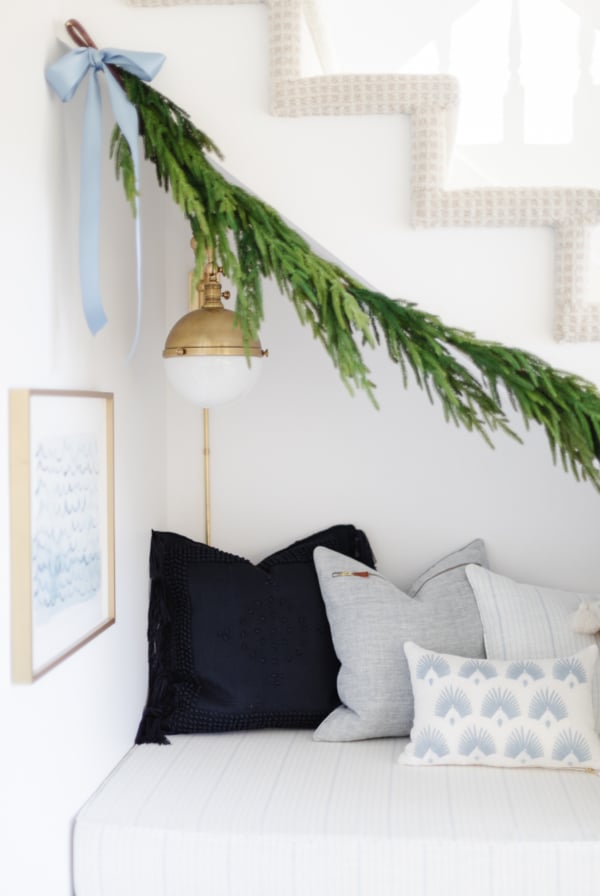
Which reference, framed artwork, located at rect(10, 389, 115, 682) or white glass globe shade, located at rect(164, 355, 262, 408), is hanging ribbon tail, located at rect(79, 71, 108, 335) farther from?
white glass globe shade, located at rect(164, 355, 262, 408)

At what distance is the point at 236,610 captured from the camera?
95.3 inches

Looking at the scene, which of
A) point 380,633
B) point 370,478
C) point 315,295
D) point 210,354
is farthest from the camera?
point 370,478

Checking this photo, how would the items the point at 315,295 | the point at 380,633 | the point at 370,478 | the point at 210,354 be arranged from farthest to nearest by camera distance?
the point at 370,478 < the point at 380,633 < the point at 210,354 < the point at 315,295

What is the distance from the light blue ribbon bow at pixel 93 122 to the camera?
166 centimetres

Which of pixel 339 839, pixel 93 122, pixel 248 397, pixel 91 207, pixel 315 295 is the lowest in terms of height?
pixel 339 839

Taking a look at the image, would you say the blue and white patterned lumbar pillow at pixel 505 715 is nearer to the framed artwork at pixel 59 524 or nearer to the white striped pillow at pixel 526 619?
the white striped pillow at pixel 526 619

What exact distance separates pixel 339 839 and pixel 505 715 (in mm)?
508

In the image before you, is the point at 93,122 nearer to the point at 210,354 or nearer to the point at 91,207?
the point at 91,207

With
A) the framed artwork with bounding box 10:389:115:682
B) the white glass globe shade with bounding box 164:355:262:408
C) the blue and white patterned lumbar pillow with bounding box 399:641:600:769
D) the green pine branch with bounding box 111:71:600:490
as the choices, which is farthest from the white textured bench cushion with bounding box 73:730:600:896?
the white glass globe shade with bounding box 164:355:262:408

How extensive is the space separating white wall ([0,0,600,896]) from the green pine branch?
3 centimetres

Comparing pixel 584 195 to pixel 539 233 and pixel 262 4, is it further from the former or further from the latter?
pixel 262 4

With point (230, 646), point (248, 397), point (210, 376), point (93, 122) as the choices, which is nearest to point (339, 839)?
point (230, 646)

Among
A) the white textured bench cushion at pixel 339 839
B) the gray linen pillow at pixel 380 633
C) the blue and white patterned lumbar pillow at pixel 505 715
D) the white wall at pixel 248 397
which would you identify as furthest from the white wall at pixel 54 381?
the blue and white patterned lumbar pillow at pixel 505 715

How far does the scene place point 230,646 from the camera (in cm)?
240
